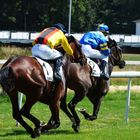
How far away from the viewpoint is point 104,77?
1250 centimetres

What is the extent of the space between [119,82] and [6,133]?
1280 centimetres

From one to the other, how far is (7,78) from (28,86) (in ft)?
1.46

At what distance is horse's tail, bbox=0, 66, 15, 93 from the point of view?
31.1 ft

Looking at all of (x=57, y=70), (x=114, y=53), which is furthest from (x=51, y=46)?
(x=114, y=53)

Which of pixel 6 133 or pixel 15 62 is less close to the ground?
pixel 15 62

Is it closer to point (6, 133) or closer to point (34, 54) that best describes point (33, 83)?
point (34, 54)

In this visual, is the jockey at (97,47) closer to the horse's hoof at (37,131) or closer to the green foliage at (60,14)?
the horse's hoof at (37,131)

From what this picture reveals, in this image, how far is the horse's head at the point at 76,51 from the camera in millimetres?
11484

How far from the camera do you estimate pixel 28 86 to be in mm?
9727

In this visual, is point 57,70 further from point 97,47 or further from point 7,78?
point 97,47

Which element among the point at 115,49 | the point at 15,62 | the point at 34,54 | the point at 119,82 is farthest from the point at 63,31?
the point at 119,82

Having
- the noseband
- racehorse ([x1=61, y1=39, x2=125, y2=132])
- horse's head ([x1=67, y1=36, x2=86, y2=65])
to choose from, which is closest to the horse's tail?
racehorse ([x1=61, y1=39, x2=125, y2=132])

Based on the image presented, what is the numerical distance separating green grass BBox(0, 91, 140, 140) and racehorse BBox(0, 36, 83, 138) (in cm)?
41

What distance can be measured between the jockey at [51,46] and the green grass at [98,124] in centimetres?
126
